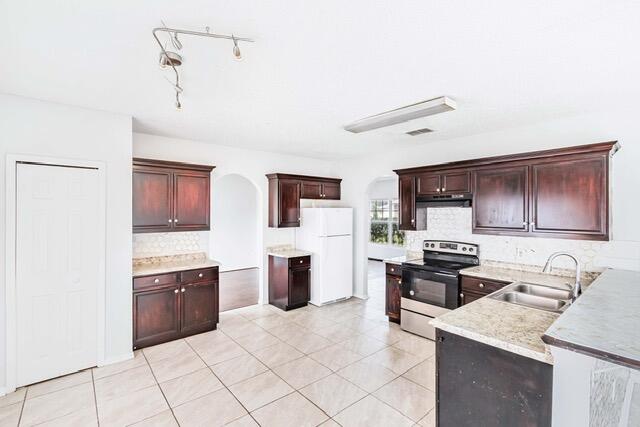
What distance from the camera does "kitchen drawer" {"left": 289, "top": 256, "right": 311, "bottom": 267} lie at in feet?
16.3

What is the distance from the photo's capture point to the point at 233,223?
8195 mm

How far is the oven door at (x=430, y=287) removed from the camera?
11.9 feet

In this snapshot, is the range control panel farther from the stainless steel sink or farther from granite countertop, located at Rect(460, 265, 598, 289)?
the stainless steel sink

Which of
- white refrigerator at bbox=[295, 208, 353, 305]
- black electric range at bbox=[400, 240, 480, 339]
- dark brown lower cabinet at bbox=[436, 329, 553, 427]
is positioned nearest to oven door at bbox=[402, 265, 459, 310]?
black electric range at bbox=[400, 240, 480, 339]

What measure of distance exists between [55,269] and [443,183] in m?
4.46

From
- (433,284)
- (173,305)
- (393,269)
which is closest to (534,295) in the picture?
(433,284)

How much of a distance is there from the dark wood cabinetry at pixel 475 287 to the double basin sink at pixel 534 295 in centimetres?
24

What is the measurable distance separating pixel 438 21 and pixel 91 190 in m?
3.44

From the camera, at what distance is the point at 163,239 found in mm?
4207

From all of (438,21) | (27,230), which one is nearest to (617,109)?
(438,21)

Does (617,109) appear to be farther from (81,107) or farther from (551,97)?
(81,107)

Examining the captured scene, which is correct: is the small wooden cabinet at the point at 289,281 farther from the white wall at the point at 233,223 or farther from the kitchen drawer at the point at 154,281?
the white wall at the point at 233,223

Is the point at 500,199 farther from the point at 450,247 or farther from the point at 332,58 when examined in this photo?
the point at 332,58

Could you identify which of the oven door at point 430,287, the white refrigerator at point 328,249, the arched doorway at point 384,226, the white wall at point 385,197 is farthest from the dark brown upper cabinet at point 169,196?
the white wall at point 385,197
